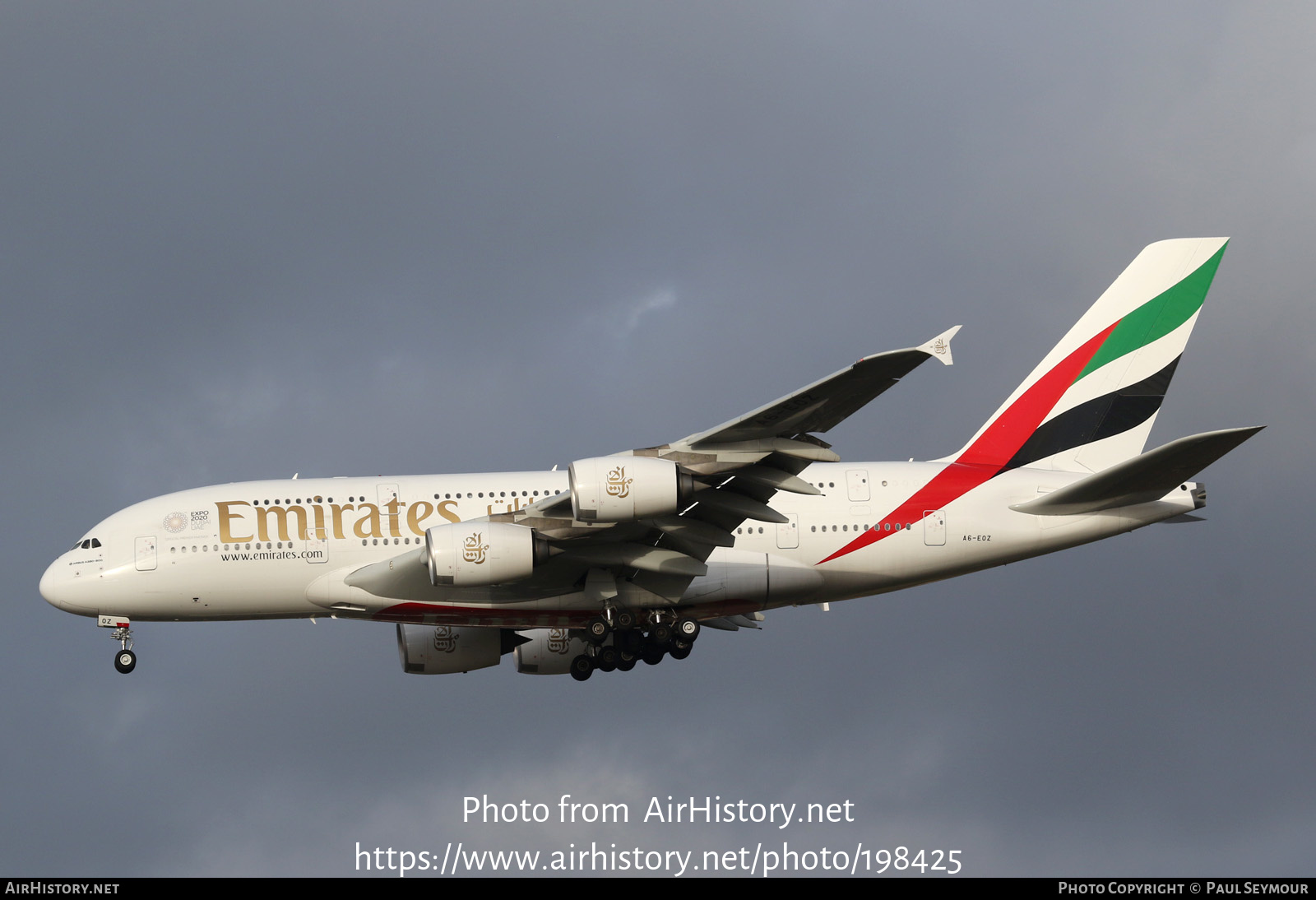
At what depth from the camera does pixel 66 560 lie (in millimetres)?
30172

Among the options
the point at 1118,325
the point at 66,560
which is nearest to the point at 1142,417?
Result: the point at 1118,325

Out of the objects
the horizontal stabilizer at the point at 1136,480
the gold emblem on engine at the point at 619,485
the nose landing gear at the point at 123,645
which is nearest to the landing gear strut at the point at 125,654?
the nose landing gear at the point at 123,645

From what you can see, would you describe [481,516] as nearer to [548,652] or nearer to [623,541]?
[623,541]

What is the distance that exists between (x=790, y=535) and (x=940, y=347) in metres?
8.84

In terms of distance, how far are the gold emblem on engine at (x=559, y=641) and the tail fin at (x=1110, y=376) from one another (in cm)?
965

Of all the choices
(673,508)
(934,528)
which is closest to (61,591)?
(673,508)

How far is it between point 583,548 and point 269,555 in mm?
6449

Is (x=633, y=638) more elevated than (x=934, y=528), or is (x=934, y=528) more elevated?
(x=934, y=528)

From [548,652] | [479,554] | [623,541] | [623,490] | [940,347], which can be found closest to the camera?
[940,347]

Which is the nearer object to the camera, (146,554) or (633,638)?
(146,554)

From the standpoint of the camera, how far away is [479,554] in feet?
85.5

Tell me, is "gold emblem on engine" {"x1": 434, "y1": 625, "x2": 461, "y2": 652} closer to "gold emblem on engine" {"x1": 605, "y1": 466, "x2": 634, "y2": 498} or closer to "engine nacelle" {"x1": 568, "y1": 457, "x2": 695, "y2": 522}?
"engine nacelle" {"x1": 568, "y1": 457, "x2": 695, "y2": 522}

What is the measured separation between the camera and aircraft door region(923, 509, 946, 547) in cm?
2905

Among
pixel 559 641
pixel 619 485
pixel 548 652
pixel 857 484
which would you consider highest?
pixel 857 484
